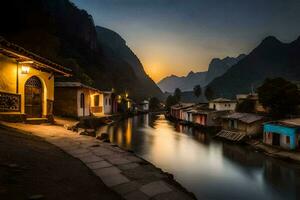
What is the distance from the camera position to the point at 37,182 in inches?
254

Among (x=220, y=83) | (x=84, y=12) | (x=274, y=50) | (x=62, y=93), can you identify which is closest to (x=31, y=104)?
(x=62, y=93)

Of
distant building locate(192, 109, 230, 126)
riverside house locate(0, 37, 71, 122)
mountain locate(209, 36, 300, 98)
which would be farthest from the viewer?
mountain locate(209, 36, 300, 98)

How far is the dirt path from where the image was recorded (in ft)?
19.1

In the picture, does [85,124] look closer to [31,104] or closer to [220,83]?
[31,104]

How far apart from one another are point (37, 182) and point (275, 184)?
17662mm

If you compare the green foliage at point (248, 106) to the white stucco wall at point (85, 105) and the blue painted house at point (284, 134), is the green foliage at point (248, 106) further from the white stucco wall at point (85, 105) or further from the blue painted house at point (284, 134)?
the white stucco wall at point (85, 105)

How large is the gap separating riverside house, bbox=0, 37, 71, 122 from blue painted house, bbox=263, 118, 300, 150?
23.7m

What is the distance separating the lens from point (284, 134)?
24.5 m

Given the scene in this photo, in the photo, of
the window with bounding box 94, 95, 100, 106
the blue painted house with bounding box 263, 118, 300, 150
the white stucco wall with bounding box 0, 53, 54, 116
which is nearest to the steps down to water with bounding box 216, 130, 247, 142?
the blue painted house with bounding box 263, 118, 300, 150

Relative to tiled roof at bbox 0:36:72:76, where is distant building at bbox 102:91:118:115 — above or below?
below

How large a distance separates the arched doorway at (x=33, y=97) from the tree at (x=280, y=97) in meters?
29.6

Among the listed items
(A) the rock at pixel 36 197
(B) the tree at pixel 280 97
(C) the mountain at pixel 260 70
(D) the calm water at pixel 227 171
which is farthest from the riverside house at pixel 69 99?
(C) the mountain at pixel 260 70

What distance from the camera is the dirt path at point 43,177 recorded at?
5.83 m

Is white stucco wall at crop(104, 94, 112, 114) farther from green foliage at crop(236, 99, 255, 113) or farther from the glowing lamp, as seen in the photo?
the glowing lamp
